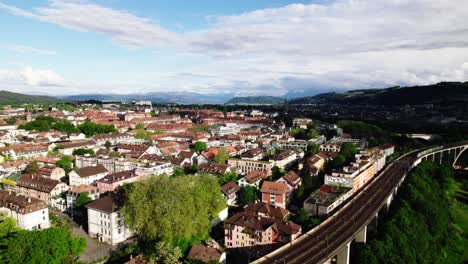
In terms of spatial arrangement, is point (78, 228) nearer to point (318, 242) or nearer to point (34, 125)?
point (318, 242)

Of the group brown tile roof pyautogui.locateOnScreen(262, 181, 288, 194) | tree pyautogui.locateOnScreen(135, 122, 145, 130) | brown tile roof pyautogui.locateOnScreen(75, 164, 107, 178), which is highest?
tree pyautogui.locateOnScreen(135, 122, 145, 130)

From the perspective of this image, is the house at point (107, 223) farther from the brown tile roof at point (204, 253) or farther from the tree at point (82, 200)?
the brown tile roof at point (204, 253)

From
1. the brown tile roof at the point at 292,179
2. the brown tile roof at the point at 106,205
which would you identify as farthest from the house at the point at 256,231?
the brown tile roof at the point at 292,179

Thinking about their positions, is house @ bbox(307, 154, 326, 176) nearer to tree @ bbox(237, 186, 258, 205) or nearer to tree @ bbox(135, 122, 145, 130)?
tree @ bbox(237, 186, 258, 205)

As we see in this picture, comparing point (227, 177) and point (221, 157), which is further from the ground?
point (221, 157)

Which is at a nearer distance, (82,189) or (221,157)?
(82,189)

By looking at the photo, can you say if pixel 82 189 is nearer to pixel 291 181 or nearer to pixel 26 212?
pixel 26 212

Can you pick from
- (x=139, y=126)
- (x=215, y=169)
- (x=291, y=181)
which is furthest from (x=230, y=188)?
(x=139, y=126)

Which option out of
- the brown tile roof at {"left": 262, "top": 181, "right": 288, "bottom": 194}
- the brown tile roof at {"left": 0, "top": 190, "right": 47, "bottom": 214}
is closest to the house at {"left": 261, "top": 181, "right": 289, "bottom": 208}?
the brown tile roof at {"left": 262, "top": 181, "right": 288, "bottom": 194}

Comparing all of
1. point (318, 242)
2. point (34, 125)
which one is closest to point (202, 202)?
point (318, 242)
